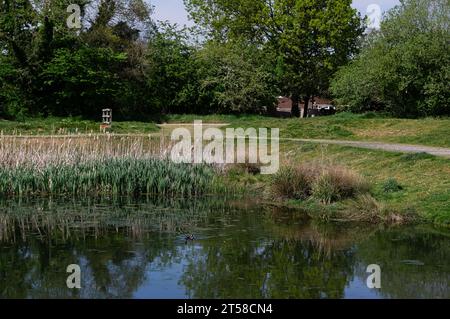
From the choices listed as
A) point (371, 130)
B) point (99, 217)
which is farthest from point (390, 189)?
point (371, 130)

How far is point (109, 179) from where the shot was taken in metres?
A: 18.3

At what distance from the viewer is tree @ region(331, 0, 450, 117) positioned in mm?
35375

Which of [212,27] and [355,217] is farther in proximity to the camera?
[212,27]

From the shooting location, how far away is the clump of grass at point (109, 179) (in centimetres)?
1761

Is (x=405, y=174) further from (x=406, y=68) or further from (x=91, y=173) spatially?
(x=406, y=68)

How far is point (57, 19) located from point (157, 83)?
7270 millimetres

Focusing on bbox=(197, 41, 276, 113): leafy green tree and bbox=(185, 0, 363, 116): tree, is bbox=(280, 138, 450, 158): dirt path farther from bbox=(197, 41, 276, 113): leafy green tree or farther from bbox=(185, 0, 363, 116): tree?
bbox=(185, 0, 363, 116): tree

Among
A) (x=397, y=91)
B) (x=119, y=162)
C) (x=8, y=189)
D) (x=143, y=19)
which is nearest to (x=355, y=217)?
(x=119, y=162)

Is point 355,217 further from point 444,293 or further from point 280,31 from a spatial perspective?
point 280,31

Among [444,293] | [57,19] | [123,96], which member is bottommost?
[444,293]

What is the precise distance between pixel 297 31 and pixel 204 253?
35.7 metres

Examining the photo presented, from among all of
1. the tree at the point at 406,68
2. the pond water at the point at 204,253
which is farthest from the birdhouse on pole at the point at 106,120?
the tree at the point at 406,68

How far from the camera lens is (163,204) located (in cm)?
1731
